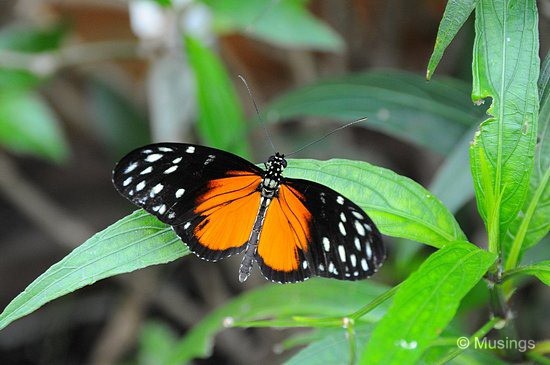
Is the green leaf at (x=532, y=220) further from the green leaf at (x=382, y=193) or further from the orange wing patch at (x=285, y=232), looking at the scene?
the orange wing patch at (x=285, y=232)

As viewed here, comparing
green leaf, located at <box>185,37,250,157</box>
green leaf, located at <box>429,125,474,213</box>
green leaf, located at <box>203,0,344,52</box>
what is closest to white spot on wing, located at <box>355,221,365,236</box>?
green leaf, located at <box>429,125,474,213</box>

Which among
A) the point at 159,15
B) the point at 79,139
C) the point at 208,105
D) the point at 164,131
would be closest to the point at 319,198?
the point at 208,105

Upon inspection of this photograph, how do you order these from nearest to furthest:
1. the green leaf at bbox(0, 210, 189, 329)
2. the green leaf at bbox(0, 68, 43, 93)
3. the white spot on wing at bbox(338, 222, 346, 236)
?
1. the green leaf at bbox(0, 210, 189, 329)
2. the white spot on wing at bbox(338, 222, 346, 236)
3. the green leaf at bbox(0, 68, 43, 93)

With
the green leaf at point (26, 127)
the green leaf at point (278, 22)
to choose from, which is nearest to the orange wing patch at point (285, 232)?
the green leaf at point (278, 22)

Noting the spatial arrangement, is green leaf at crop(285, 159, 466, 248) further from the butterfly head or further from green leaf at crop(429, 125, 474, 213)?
green leaf at crop(429, 125, 474, 213)

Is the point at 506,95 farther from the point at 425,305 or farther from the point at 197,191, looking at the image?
the point at 197,191

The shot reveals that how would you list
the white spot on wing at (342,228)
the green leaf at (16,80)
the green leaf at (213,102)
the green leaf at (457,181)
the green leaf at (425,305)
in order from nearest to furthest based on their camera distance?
the green leaf at (425,305) < the white spot on wing at (342,228) < the green leaf at (457,181) < the green leaf at (213,102) < the green leaf at (16,80)
